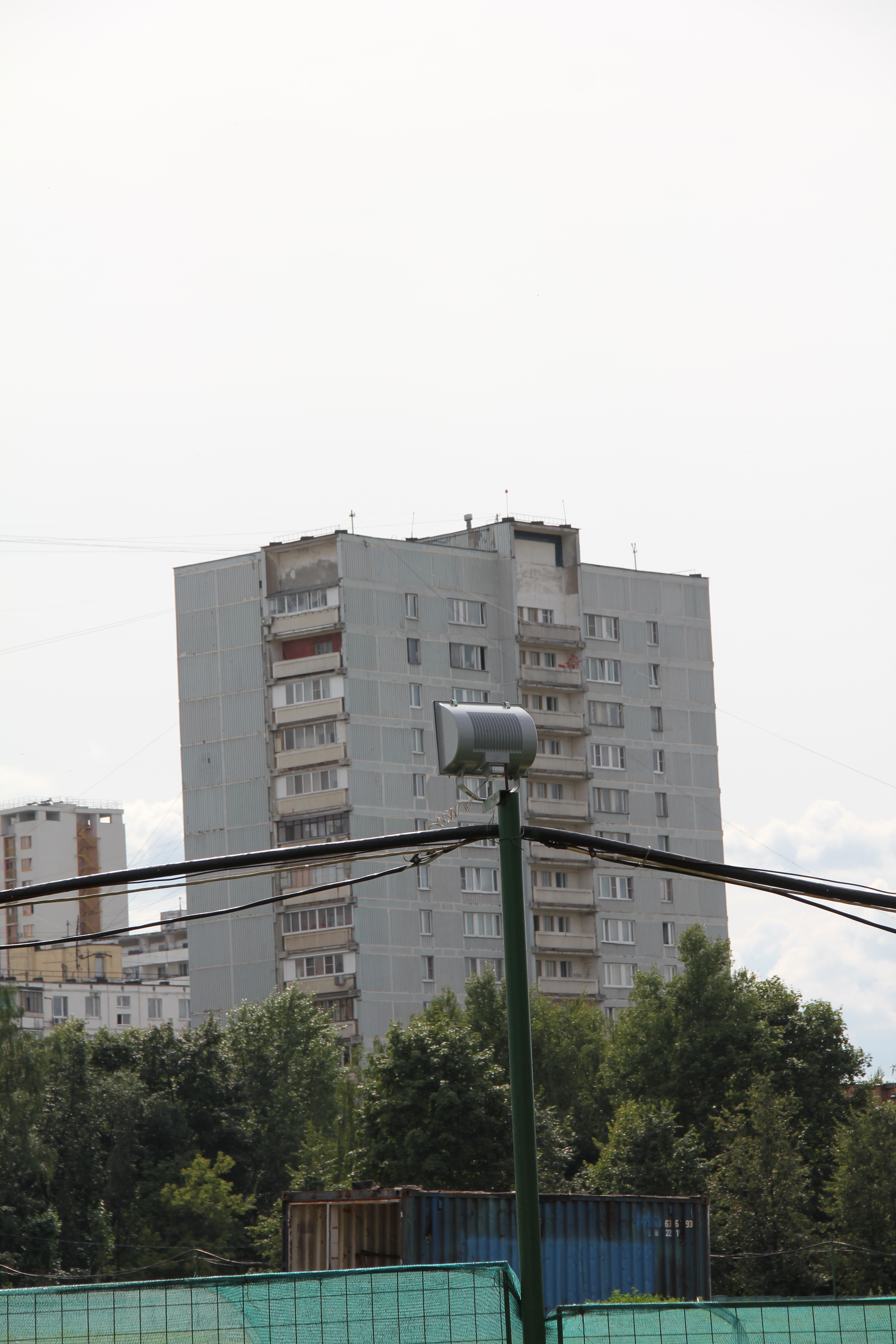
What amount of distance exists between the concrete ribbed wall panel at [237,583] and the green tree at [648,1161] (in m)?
47.7

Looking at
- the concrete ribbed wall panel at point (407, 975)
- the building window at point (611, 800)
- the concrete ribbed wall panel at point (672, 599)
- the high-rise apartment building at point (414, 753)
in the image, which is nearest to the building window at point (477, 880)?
the high-rise apartment building at point (414, 753)

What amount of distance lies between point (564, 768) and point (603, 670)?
737 centimetres

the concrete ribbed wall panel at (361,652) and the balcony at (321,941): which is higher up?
the concrete ribbed wall panel at (361,652)

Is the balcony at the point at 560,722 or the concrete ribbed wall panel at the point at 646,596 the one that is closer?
the balcony at the point at 560,722

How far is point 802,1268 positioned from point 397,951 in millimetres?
44607

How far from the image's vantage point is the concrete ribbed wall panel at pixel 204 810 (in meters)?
97.9

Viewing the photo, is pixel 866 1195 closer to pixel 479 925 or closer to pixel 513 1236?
pixel 513 1236

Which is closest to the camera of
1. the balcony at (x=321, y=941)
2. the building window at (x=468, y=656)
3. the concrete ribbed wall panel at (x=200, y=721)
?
the balcony at (x=321, y=941)

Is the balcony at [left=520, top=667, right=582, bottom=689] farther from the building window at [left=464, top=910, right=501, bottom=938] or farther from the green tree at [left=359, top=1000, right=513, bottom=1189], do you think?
the green tree at [left=359, top=1000, right=513, bottom=1189]

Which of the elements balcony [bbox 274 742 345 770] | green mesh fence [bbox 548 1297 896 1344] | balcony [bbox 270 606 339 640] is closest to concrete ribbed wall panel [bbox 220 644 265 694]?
balcony [bbox 270 606 339 640]

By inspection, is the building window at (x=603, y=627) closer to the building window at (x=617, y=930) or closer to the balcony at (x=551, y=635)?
the balcony at (x=551, y=635)

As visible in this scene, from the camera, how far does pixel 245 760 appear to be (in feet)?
320

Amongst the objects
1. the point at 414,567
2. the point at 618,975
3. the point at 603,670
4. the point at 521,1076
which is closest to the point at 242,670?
the point at 414,567

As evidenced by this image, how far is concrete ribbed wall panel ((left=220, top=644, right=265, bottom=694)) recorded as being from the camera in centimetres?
9744
